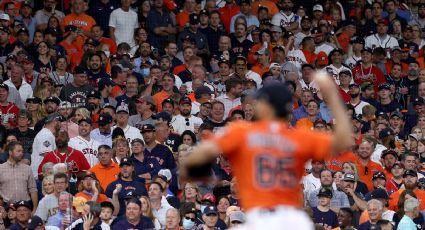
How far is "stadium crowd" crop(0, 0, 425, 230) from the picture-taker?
11.7 meters

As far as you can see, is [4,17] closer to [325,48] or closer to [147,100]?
[147,100]

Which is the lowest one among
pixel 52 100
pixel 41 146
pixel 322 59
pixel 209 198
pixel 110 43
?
pixel 209 198

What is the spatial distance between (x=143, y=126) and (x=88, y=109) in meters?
0.76

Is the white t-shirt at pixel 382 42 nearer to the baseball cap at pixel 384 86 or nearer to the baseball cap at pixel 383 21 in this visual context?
the baseball cap at pixel 383 21

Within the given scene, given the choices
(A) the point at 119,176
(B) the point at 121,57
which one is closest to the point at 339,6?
(B) the point at 121,57

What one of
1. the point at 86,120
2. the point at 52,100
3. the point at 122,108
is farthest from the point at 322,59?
the point at 86,120

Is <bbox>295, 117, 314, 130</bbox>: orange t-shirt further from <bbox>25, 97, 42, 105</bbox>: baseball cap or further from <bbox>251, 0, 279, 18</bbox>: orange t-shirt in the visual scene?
<bbox>251, 0, 279, 18</bbox>: orange t-shirt

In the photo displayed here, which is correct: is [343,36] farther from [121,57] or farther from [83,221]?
[83,221]

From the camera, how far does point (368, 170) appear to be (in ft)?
44.8

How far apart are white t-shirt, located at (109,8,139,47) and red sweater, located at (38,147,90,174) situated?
4319 mm

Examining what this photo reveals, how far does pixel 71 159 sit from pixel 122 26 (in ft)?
15.0

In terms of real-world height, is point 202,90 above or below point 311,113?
above

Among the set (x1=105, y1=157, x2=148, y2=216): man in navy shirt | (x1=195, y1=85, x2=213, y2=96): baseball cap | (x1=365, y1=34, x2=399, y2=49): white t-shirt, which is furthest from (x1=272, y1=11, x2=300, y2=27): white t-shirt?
(x1=105, y1=157, x2=148, y2=216): man in navy shirt

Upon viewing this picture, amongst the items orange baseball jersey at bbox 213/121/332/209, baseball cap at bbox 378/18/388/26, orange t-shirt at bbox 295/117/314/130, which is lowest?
orange baseball jersey at bbox 213/121/332/209
